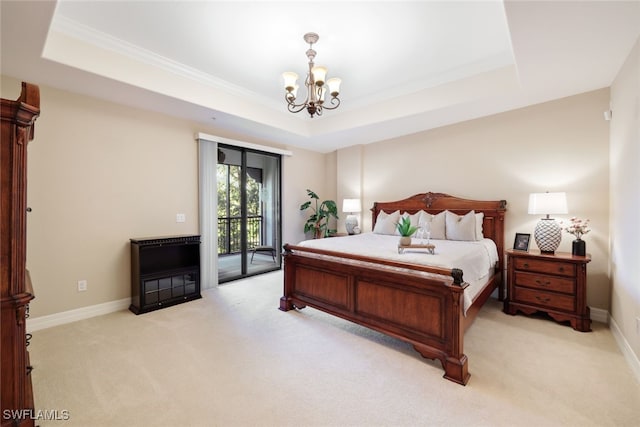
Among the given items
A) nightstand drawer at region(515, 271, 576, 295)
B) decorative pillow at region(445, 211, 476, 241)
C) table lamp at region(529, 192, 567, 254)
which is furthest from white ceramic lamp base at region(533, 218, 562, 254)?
decorative pillow at region(445, 211, 476, 241)

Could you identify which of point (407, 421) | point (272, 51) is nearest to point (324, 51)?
point (272, 51)

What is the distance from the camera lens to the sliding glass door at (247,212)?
4.65 metres

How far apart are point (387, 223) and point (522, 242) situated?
178cm

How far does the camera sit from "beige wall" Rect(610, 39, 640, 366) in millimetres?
2113

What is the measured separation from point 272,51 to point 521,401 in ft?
11.8

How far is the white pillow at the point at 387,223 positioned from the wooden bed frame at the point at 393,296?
1.45 meters

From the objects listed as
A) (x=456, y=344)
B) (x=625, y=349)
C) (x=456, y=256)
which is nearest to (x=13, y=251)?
(x=456, y=344)

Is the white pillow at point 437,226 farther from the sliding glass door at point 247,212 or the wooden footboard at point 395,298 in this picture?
the sliding glass door at point 247,212

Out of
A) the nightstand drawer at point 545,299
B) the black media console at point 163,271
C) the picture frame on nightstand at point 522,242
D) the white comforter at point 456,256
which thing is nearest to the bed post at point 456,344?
the white comforter at point 456,256

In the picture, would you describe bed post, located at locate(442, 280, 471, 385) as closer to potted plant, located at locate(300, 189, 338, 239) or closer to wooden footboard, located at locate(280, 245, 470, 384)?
wooden footboard, located at locate(280, 245, 470, 384)

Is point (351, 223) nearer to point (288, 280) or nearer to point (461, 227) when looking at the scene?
point (461, 227)

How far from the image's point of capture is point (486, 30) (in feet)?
8.25

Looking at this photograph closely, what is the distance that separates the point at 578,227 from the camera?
3.03 m

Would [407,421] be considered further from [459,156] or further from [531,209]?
[459,156]
